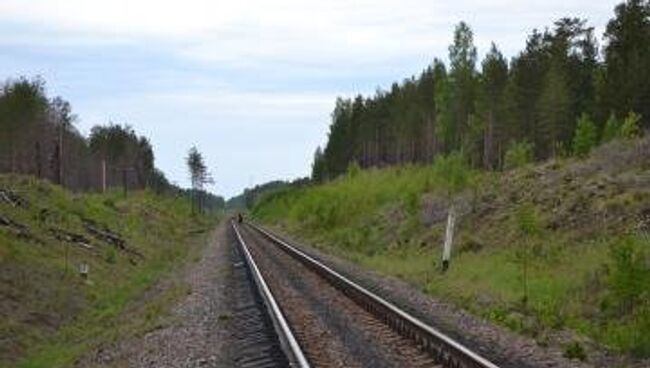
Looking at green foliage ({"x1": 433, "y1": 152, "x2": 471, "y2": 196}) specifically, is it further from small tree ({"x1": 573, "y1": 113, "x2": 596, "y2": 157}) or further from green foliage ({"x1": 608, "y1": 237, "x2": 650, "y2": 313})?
green foliage ({"x1": 608, "y1": 237, "x2": 650, "y2": 313})

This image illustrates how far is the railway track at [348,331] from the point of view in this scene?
42.8 ft

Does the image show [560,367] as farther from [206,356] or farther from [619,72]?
[619,72]

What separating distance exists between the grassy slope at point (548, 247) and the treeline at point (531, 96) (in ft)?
28.1

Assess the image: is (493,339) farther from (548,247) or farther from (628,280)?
(548,247)

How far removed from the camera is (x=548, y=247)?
24.2 m

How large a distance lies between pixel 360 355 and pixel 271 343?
74.6 inches

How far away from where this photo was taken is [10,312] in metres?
21.1

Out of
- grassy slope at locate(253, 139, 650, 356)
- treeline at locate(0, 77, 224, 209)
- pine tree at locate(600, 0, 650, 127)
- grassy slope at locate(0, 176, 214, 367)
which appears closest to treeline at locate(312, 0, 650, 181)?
pine tree at locate(600, 0, 650, 127)

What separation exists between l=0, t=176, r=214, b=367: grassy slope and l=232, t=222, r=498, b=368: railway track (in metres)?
3.46

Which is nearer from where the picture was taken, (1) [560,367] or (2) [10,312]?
(1) [560,367]

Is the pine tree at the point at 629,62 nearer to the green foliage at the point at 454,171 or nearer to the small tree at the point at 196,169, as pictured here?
the green foliage at the point at 454,171

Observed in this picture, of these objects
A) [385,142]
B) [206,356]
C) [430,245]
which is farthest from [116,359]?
[385,142]

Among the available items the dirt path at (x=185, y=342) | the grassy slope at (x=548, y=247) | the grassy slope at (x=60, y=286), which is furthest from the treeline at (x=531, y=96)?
the dirt path at (x=185, y=342)

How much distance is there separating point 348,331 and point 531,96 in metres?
66.5
